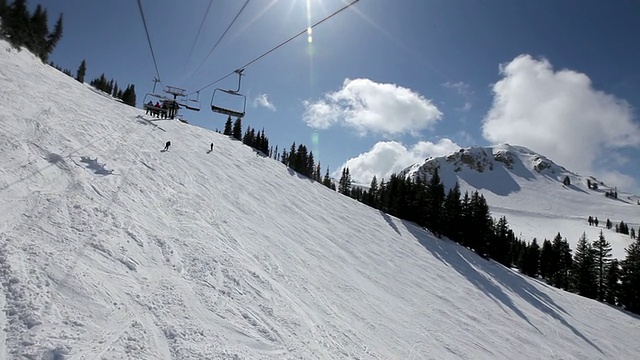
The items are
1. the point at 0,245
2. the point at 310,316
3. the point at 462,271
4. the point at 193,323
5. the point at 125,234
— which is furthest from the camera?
the point at 462,271

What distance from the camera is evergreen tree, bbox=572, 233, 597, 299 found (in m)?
43.2

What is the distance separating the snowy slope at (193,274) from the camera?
6.55 metres

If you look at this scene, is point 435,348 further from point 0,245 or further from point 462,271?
point 462,271

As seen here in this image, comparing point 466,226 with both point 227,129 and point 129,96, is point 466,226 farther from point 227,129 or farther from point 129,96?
point 129,96

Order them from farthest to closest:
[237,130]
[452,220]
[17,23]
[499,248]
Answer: [237,130], [499,248], [452,220], [17,23]

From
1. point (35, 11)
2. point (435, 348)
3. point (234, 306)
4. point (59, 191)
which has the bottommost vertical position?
point (435, 348)

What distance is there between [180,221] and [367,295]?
33.5 feet

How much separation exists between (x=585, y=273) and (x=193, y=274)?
5492 cm

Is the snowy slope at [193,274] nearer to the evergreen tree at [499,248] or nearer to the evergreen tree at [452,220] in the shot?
the evergreen tree at [452,220]

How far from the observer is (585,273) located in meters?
43.9

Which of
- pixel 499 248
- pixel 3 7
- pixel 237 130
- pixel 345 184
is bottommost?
Answer: pixel 499 248

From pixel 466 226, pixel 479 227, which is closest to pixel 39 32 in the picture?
pixel 466 226

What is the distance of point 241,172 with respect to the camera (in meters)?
32.2

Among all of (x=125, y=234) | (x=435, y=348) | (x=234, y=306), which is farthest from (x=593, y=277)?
(x=125, y=234)
